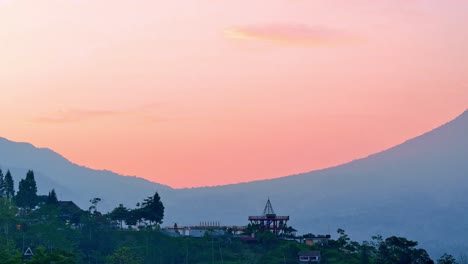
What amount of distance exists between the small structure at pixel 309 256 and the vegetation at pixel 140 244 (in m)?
0.86

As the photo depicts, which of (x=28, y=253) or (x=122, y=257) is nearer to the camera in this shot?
(x=122, y=257)

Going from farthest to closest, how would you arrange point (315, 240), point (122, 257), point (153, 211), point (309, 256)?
point (153, 211) < point (315, 240) < point (309, 256) < point (122, 257)

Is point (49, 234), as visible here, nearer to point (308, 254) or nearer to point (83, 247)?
point (83, 247)

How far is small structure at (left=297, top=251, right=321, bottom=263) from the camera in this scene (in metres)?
109

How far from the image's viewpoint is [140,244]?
111438mm

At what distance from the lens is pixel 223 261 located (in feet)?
360

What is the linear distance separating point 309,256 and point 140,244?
66.1 ft

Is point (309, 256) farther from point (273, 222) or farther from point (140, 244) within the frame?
point (273, 222)

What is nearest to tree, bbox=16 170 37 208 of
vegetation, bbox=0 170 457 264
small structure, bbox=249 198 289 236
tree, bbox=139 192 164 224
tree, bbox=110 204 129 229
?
vegetation, bbox=0 170 457 264

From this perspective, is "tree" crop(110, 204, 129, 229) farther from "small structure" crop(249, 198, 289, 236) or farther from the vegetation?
"small structure" crop(249, 198, 289, 236)

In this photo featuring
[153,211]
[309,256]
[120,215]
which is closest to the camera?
[309,256]

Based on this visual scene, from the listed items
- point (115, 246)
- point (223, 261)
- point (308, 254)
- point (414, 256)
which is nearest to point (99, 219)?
point (115, 246)

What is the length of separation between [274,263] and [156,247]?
13919 mm

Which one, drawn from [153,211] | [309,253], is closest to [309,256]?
[309,253]
